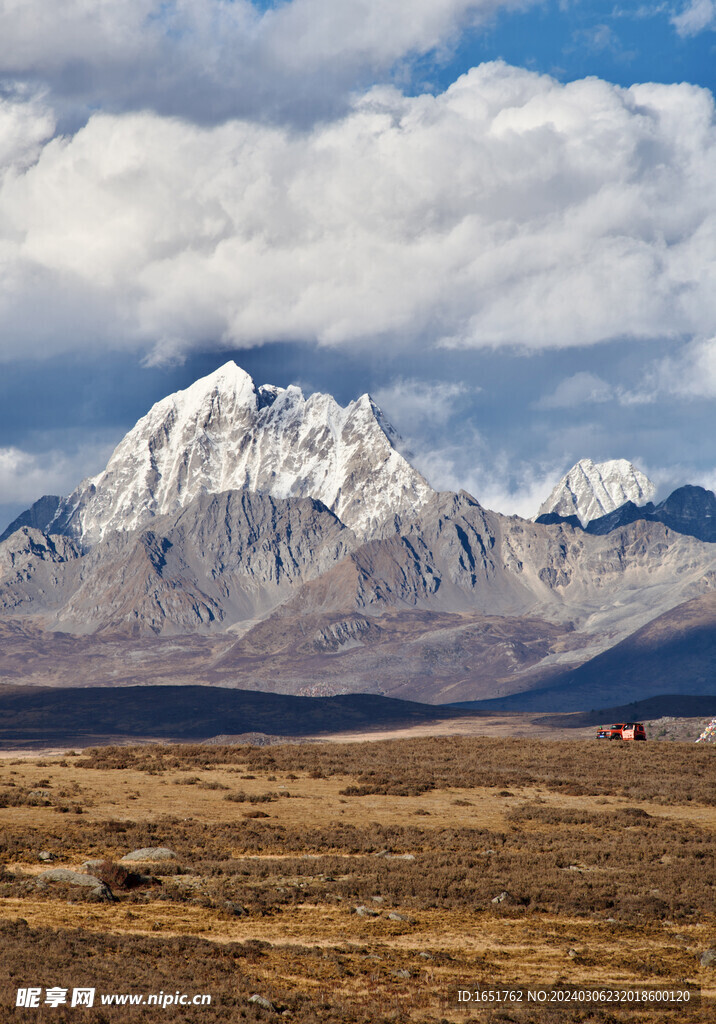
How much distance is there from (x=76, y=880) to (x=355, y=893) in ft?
31.4

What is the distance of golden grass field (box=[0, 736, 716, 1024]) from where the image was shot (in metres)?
26.0

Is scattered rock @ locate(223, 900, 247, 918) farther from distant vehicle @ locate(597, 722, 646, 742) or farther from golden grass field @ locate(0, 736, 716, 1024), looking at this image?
distant vehicle @ locate(597, 722, 646, 742)

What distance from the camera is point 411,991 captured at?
26.6m

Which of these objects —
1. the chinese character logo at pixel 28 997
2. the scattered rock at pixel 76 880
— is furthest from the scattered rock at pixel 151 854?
the chinese character logo at pixel 28 997

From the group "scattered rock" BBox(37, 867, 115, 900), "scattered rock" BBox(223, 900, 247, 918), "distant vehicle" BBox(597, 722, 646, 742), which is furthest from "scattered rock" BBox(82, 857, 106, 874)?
"distant vehicle" BBox(597, 722, 646, 742)

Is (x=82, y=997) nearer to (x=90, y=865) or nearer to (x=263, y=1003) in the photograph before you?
Answer: (x=263, y=1003)

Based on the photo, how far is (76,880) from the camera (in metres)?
35.2

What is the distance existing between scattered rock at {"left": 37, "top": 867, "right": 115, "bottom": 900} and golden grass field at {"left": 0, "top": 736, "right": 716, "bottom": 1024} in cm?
39

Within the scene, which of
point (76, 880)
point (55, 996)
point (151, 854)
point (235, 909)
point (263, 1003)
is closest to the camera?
point (55, 996)

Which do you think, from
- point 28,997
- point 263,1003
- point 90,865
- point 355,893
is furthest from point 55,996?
point 355,893

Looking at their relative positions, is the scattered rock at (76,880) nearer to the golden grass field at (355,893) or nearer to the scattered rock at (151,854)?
the golden grass field at (355,893)

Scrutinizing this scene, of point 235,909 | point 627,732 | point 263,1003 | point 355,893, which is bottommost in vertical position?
point 355,893

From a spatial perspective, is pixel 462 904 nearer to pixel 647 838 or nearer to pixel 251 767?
pixel 647 838

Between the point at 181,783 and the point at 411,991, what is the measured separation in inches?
1526
